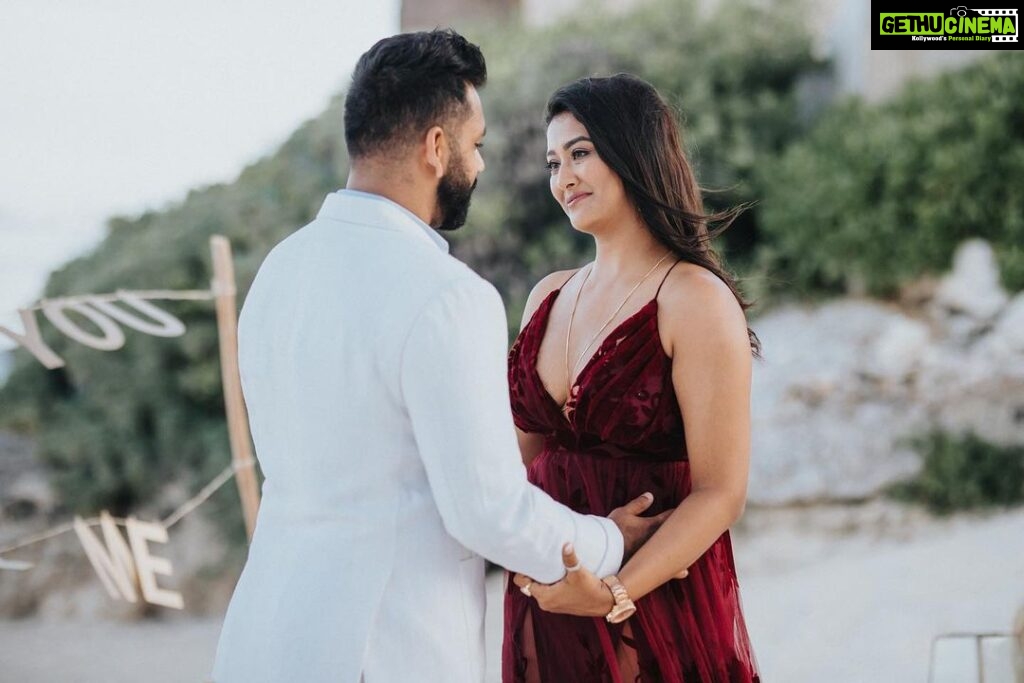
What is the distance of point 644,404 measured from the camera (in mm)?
2262

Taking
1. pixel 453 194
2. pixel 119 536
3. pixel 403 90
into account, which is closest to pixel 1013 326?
pixel 119 536

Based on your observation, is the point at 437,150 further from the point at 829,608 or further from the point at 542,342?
the point at 829,608

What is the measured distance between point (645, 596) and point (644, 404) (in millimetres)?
403

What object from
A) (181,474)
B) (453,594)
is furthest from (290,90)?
(453,594)

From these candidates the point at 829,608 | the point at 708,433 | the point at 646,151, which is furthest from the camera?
the point at 829,608

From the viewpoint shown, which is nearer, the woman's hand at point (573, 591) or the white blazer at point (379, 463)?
the white blazer at point (379, 463)

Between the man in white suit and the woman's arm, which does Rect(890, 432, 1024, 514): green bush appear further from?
the man in white suit

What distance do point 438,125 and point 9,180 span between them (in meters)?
9.60

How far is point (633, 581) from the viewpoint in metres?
2.07

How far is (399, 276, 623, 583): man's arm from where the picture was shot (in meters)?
1.70

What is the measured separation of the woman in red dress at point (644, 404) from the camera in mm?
2170

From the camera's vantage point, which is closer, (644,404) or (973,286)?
(644,404)

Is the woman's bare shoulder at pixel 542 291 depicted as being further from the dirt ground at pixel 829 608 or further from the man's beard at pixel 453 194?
the dirt ground at pixel 829 608

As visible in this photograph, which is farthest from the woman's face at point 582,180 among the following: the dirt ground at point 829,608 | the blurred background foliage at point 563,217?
the blurred background foliage at point 563,217
